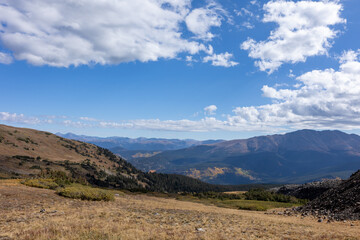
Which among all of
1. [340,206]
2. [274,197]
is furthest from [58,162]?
[340,206]

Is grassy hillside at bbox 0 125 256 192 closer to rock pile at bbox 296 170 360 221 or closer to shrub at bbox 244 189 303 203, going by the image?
shrub at bbox 244 189 303 203

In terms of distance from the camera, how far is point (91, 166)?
108 metres

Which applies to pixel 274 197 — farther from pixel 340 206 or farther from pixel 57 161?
pixel 57 161

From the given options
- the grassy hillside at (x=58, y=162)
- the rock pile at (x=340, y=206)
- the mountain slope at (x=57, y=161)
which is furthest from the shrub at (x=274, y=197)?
the mountain slope at (x=57, y=161)

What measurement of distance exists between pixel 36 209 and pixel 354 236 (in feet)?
69.3

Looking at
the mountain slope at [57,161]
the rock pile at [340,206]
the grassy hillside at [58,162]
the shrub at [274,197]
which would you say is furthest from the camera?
the mountain slope at [57,161]

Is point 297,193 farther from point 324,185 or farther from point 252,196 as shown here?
point 252,196

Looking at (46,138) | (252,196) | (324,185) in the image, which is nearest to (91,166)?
(46,138)

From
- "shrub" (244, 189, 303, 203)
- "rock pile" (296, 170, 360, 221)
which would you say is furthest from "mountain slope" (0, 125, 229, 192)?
"rock pile" (296, 170, 360, 221)

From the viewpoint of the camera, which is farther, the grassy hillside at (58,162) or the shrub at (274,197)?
the grassy hillside at (58,162)

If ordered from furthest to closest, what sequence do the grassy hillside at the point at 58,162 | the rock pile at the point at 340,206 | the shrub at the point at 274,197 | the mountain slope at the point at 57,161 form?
the mountain slope at the point at 57,161, the grassy hillside at the point at 58,162, the shrub at the point at 274,197, the rock pile at the point at 340,206

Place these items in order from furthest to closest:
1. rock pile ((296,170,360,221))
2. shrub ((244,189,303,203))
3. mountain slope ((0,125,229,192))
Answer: mountain slope ((0,125,229,192)) < shrub ((244,189,303,203)) < rock pile ((296,170,360,221))

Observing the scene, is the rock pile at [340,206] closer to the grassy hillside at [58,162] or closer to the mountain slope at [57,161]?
the grassy hillside at [58,162]

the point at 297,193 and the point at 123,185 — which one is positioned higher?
the point at 297,193
